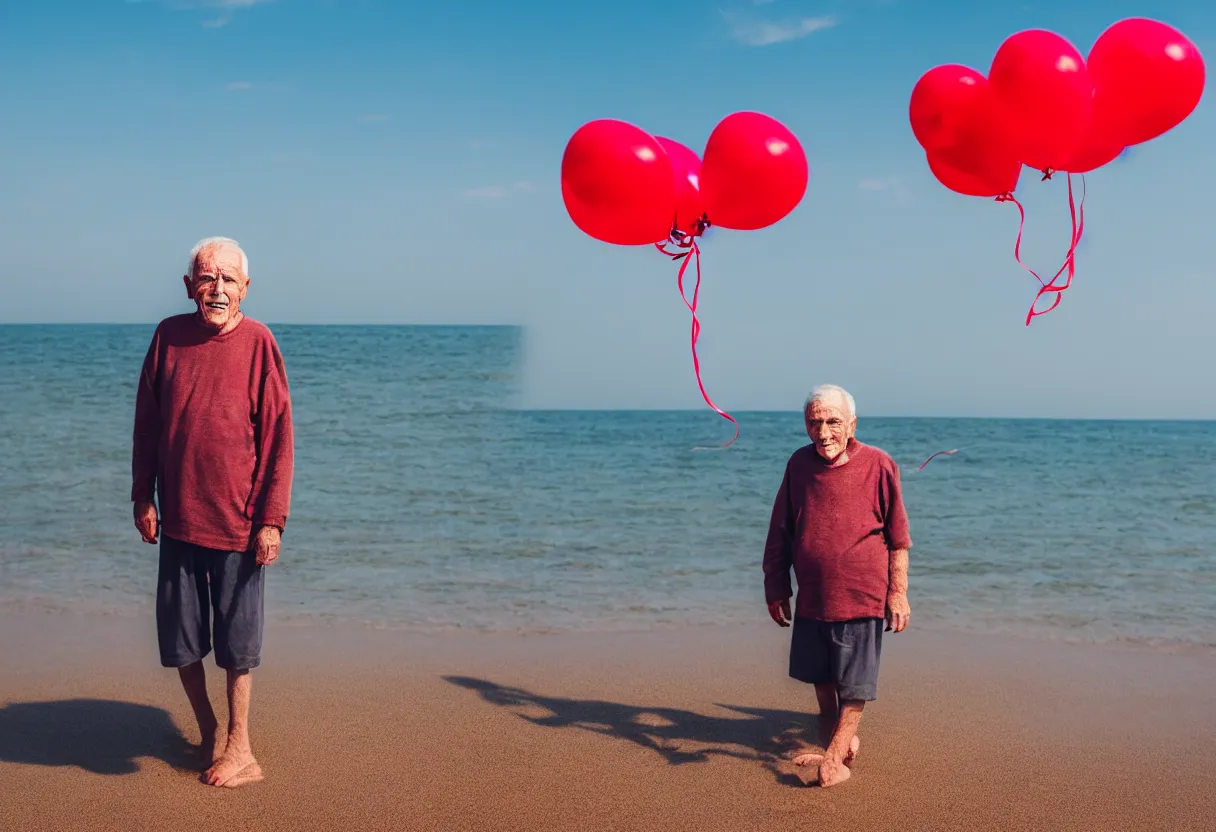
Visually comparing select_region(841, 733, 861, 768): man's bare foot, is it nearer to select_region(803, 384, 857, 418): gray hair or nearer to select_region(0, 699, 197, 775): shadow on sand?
select_region(803, 384, 857, 418): gray hair

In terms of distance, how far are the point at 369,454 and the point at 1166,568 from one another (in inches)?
333

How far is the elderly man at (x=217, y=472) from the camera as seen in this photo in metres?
3.33

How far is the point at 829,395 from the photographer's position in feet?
11.5

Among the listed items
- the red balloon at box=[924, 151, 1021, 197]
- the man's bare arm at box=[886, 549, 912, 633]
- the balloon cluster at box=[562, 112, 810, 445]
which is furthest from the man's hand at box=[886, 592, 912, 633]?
the red balloon at box=[924, 151, 1021, 197]

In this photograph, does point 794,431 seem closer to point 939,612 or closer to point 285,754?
point 939,612

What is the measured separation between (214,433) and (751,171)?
6.55ft

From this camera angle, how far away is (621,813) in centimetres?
318

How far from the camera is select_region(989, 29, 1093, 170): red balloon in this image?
12.6 ft

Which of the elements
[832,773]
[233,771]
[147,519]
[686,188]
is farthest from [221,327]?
[832,773]

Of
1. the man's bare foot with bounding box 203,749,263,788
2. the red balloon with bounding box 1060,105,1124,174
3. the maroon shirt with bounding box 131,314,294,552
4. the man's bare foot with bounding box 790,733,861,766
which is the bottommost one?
the man's bare foot with bounding box 203,749,263,788

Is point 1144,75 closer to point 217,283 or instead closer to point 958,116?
point 958,116

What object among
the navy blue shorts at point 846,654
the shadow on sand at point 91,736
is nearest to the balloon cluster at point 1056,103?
the navy blue shorts at point 846,654

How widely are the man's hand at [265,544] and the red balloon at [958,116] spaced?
9.56ft

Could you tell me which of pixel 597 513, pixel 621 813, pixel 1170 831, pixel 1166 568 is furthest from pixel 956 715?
pixel 597 513
